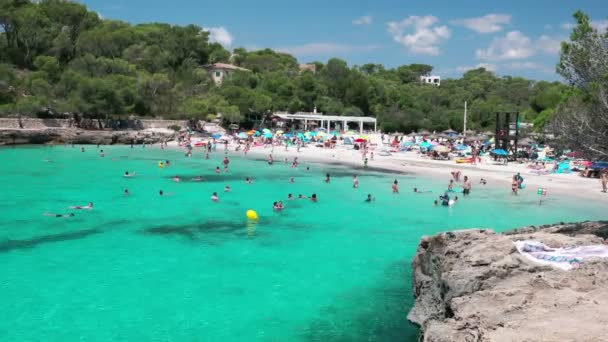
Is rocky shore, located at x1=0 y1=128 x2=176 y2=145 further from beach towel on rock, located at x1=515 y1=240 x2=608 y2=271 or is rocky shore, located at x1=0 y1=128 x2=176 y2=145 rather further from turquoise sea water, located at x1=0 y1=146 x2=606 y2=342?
beach towel on rock, located at x1=515 y1=240 x2=608 y2=271

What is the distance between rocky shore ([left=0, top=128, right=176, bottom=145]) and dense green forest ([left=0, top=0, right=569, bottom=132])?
2.60m

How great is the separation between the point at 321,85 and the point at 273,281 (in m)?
73.1

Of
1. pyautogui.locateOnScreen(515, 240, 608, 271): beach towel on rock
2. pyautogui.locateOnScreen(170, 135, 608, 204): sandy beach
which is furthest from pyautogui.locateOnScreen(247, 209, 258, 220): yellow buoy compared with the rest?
pyautogui.locateOnScreen(170, 135, 608, 204): sandy beach

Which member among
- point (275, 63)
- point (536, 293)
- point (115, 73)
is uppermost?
point (275, 63)

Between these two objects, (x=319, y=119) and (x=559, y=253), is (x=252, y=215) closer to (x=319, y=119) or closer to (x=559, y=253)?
(x=559, y=253)

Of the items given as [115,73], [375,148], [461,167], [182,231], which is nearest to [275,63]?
[115,73]

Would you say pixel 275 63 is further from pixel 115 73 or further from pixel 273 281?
pixel 273 281

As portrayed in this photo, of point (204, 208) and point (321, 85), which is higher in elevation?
point (321, 85)

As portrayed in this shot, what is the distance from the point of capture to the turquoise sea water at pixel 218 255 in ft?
39.5

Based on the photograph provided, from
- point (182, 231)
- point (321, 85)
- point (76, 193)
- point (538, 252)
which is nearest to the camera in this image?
point (538, 252)

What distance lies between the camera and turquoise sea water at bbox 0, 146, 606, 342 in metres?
12.0

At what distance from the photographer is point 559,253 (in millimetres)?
10266

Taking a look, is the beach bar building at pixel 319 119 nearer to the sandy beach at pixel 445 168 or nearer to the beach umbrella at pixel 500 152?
the sandy beach at pixel 445 168

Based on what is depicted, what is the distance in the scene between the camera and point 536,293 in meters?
8.11
